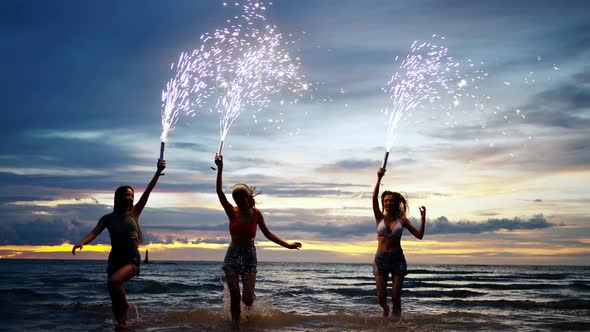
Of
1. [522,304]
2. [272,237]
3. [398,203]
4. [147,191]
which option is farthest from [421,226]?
[522,304]

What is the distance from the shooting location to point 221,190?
26.5ft

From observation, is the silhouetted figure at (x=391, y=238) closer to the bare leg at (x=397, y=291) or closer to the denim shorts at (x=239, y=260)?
the bare leg at (x=397, y=291)

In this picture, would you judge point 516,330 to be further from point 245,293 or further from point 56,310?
point 56,310

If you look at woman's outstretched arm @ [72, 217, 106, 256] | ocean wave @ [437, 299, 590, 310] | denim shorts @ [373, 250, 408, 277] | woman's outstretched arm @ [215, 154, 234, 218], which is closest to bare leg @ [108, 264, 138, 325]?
woman's outstretched arm @ [72, 217, 106, 256]

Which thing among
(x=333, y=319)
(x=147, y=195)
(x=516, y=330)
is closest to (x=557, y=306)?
(x=516, y=330)

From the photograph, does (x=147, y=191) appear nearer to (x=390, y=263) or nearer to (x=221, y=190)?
(x=221, y=190)

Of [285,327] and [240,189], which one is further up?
[240,189]

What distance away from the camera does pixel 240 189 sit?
8.24 metres

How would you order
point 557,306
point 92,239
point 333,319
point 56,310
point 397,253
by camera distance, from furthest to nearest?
point 557,306
point 56,310
point 333,319
point 397,253
point 92,239

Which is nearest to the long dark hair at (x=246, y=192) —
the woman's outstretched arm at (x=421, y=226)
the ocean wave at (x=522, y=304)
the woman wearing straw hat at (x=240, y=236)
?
the woman wearing straw hat at (x=240, y=236)

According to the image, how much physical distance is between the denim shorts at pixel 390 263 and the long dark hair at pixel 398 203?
2.28 feet

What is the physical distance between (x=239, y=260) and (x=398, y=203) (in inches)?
128

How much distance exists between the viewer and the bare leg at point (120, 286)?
7.49 m

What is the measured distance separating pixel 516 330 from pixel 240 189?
20.6 feet
